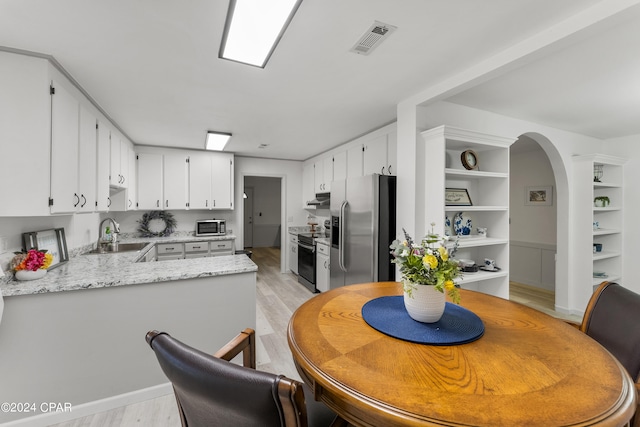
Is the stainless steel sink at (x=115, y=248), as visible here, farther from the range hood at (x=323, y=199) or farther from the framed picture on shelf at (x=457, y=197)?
the framed picture on shelf at (x=457, y=197)

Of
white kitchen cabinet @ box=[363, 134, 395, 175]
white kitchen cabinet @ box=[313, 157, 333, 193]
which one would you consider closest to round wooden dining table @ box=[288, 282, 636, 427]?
white kitchen cabinet @ box=[363, 134, 395, 175]

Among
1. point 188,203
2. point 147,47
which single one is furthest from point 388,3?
point 188,203

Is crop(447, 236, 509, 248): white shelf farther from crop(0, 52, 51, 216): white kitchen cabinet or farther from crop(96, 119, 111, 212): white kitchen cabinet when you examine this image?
crop(96, 119, 111, 212): white kitchen cabinet

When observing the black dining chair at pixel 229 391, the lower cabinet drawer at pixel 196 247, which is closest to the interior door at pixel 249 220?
the lower cabinet drawer at pixel 196 247

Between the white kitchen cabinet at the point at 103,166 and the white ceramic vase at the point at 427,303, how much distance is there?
299cm

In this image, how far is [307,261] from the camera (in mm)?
4738

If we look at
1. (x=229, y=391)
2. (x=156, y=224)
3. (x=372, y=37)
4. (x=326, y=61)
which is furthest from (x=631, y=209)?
(x=156, y=224)

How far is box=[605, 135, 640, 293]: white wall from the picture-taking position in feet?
12.5

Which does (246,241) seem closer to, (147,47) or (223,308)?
(223,308)

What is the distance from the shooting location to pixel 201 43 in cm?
172

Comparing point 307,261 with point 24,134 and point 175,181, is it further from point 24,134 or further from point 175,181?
point 24,134

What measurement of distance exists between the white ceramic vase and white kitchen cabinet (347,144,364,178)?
295 centimetres

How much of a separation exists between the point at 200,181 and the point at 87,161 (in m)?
2.41

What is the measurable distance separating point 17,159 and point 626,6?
11.2ft
